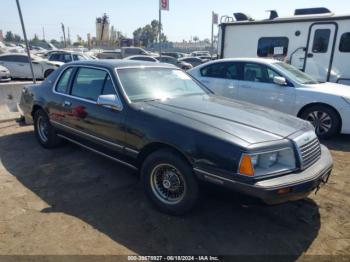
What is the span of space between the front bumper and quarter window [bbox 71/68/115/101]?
179 cm

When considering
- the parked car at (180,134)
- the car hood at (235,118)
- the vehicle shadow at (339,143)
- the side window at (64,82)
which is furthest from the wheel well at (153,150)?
the vehicle shadow at (339,143)

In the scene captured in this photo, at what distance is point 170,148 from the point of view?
3092 mm

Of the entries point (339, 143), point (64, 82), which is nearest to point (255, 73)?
point (339, 143)

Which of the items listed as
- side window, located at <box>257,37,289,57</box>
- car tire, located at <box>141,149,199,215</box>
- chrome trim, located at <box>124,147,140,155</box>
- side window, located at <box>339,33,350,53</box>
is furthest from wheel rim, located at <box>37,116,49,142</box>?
side window, located at <box>339,33,350,53</box>

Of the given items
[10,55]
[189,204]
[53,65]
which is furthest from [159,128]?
[10,55]

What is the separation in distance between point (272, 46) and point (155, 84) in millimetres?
6474

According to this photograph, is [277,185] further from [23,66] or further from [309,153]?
[23,66]

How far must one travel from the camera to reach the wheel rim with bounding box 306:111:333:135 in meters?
5.97

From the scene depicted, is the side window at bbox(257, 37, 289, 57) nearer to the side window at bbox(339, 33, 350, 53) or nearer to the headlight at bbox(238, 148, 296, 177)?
the side window at bbox(339, 33, 350, 53)

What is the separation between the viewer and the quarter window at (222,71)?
6969 mm

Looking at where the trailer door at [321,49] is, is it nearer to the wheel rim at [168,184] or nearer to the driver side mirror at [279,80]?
the driver side mirror at [279,80]

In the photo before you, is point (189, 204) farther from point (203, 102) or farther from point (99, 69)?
point (99, 69)

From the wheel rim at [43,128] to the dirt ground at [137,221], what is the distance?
3.29 ft

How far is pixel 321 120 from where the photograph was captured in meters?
6.06
